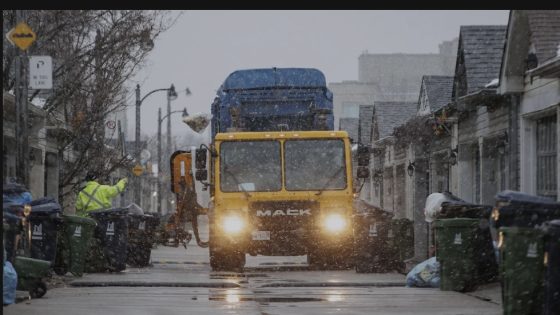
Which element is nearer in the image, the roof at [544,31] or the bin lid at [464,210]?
the bin lid at [464,210]

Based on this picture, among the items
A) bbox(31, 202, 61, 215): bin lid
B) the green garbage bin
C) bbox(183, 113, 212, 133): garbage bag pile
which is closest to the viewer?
the green garbage bin

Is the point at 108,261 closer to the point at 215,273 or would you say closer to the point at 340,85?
the point at 215,273

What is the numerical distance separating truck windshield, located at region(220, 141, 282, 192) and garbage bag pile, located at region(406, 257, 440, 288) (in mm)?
4498

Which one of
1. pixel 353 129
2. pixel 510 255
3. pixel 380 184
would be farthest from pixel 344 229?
pixel 353 129

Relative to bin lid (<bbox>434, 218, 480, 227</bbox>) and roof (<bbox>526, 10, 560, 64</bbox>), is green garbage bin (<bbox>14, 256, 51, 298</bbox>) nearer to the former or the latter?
bin lid (<bbox>434, 218, 480, 227</bbox>)

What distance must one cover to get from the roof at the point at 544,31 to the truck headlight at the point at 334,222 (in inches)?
178

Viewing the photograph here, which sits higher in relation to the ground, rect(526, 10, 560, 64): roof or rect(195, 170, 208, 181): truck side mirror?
rect(526, 10, 560, 64): roof

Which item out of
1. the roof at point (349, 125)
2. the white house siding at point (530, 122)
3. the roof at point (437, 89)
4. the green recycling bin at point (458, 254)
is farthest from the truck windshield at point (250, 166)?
the roof at point (349, 125)

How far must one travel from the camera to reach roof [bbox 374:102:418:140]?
39.3 meters

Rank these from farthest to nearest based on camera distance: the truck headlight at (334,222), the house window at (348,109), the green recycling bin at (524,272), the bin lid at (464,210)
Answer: the house window at (348,109), the truck headlight at (334,222), the bin lid at (464,210), the green recycling bin at (524,272)

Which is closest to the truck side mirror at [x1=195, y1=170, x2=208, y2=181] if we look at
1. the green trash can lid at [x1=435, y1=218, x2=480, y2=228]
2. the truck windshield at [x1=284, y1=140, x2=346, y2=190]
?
the truck windshield at [x1=284, y1=140, x2=346, y2=190]

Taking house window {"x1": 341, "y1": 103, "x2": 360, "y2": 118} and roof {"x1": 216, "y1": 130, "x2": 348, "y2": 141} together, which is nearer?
roof {"x1": 216, "y1": 130, "x2": 348, "y2": 141}

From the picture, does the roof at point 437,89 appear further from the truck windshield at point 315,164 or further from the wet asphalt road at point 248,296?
the wet asphalt road at point 248,296

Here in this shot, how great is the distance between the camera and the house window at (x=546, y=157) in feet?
59.0
